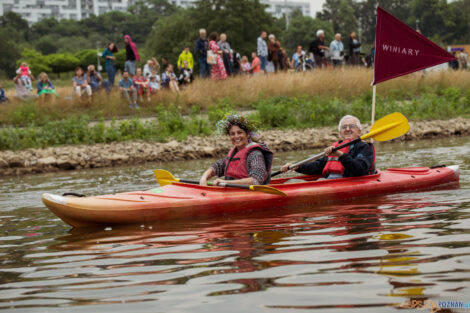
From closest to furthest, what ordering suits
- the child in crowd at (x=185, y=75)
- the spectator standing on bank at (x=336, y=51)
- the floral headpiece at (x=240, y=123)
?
the floral headpiece at (x=240, y=123), the child in crowd at (x=185, y=75), the spectator standing on bank at (x=336, y=51)

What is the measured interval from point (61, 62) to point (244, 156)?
7740cm

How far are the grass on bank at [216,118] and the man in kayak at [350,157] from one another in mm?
6853

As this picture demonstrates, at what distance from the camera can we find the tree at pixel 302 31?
84000 millimetres

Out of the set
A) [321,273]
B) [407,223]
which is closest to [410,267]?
[321,273]

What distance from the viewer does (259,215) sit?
7.15m

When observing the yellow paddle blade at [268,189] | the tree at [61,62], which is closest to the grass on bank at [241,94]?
the yellow paddle blade at [268,189]

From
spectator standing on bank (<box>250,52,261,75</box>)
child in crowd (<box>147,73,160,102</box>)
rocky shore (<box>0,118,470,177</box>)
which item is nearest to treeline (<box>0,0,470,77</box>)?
spectator standing on bank (<box>250,52,261,75</box>)

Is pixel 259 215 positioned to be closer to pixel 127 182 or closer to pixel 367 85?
pixel 127 182

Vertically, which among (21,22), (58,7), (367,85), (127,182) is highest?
(58,7)

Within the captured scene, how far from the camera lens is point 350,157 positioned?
7.68 m

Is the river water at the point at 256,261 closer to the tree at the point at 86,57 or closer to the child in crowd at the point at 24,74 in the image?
the child in crowd at the point at 24,74

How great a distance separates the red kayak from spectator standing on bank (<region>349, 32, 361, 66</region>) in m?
13.1

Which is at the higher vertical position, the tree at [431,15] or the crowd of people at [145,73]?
the tree at [431,15]

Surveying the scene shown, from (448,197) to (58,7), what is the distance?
177 metres
